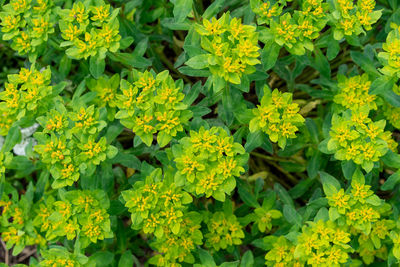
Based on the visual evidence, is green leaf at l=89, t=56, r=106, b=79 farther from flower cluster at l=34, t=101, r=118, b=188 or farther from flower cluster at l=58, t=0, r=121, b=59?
flower cluster at l=34, t=101, r=118, b=188

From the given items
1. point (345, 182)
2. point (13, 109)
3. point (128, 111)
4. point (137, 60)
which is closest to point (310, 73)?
point (345, 182)

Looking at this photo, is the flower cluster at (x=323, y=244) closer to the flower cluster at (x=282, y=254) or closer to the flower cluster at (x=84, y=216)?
the flower cluster at (x=282, y=254)

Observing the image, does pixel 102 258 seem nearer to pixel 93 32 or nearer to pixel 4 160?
pixel 4 160

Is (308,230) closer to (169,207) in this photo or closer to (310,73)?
(169,207)

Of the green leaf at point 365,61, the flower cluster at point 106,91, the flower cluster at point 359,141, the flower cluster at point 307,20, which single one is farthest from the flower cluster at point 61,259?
the green leaf at point 365,61

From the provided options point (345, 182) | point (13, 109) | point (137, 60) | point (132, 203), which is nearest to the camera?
point (132, 203)

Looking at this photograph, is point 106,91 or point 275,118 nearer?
point 275,118

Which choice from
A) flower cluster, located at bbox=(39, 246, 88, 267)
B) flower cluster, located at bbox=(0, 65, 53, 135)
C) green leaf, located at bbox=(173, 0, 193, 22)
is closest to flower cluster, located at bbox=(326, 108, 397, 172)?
green leaf, located at bbox=(173, 0, 193, 22)

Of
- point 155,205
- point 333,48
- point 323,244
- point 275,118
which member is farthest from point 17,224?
point 333,48
